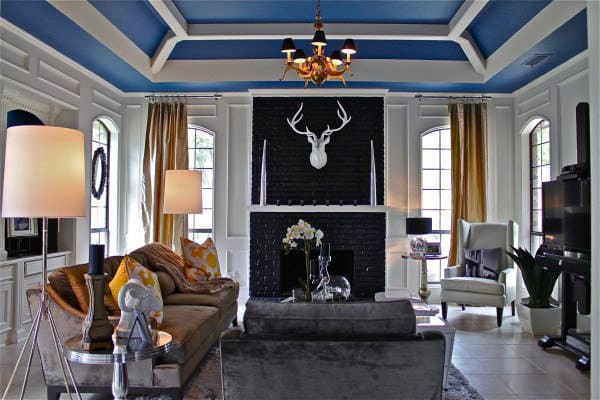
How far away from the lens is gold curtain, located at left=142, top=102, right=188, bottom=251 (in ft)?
22.0

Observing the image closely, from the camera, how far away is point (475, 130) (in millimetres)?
6707

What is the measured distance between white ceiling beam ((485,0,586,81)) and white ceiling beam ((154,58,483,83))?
0.50 m

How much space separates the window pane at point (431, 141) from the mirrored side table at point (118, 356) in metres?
5.29

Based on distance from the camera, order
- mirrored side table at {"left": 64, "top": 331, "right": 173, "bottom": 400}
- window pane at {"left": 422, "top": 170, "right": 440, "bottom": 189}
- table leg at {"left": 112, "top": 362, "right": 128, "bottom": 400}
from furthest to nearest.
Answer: window pane at {"left": 422, "top": 170, "right": 440, "bottom": 189}, table leg at {"left": 112, "top": 362, "right": 128, "bottom": 400}, mirrored side table at {"left": 64, "top": 331, "right": 173, "bottom": 400}

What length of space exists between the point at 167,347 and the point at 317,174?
4463 mm

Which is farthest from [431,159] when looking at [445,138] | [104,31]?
[104,31]

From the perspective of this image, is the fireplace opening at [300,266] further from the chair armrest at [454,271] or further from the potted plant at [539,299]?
the potted plant at [539,299]

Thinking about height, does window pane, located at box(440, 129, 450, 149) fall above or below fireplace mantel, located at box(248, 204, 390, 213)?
above

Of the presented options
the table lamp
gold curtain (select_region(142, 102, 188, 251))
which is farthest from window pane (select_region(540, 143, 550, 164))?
gold curtain (select_region(142, 102, 188, 251))

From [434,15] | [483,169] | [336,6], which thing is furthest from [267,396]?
[483,169]

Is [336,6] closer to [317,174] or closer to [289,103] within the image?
[289,103]

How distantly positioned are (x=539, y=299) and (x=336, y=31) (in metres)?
3.57

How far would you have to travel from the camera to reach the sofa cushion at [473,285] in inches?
208

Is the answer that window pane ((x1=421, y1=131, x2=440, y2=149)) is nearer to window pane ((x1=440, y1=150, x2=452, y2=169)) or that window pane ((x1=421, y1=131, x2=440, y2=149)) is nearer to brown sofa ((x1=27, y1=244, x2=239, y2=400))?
window pane ((x1=440, y1=150, x2=452, y2=169))
